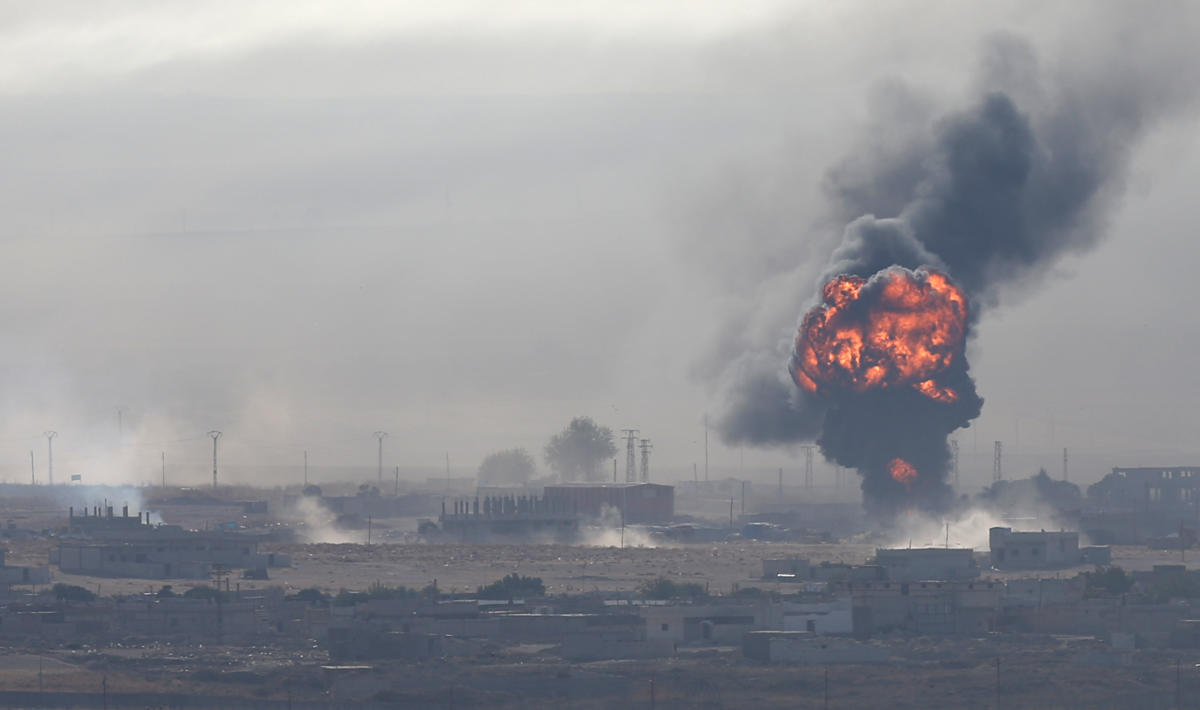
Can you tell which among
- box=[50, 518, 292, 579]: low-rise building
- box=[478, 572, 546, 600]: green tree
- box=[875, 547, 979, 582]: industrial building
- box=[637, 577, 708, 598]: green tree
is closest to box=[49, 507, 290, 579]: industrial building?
box=[50, 518, 292, 579]: low-rise building

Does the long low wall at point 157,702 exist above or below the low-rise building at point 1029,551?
below

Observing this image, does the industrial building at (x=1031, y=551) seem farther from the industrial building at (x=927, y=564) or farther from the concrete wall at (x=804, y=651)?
the concrete wall at (x=804, y=651)

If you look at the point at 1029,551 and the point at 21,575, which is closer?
the point at 21,575

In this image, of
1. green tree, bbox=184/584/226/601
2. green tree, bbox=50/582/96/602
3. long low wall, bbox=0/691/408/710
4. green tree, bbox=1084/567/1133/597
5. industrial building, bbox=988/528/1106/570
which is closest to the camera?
long low wall, bbox=0/691/408/710

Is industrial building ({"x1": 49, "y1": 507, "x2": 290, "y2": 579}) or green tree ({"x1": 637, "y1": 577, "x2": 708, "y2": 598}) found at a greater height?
industrial building ({"x1": 49, "y1": 507, "x2": 290, "y2": 579})

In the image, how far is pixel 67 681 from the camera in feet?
390

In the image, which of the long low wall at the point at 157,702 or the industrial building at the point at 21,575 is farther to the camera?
the industrial building at the point at 21,575

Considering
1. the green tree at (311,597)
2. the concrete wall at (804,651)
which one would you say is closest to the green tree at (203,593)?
the green tree at (311,597)

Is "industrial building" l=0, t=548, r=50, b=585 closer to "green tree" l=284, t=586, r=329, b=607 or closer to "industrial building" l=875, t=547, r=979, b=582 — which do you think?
"green tree" l=284, t=586, r=329, b=607

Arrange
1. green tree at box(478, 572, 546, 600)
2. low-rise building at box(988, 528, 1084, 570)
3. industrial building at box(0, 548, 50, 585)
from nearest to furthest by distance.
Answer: green tree at box(478, 572, 546, 600), industrial building at box(0, 548, 50, 585), low-rise building at box(988, 528, 1084, 570)

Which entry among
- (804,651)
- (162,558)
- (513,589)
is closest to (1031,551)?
(513,589)

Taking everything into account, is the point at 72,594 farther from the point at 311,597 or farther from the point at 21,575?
the point at 311,597

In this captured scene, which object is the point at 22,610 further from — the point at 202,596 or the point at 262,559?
the point at 262,559

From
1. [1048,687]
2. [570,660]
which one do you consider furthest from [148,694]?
[1048,687]
